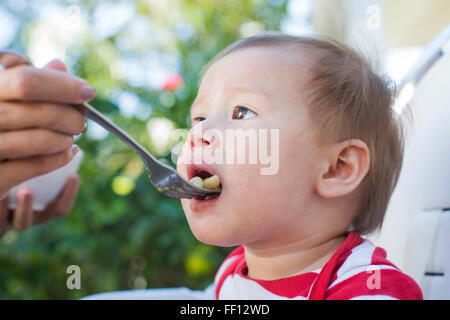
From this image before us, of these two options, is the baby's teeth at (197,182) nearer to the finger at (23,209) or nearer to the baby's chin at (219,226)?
the baby's chin at (219,226)

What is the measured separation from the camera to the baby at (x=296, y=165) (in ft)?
2.52

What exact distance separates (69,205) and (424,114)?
1030mm

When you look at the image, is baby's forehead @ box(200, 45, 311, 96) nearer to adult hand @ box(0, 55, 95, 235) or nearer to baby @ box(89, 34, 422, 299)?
baby @ box(89, 34, 422, 299)

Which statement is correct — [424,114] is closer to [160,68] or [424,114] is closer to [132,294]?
[132,294]

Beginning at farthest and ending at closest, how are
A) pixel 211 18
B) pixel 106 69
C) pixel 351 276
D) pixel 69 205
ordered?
pixel 211 18 → pixel 106 69 → pixel 69 205 → pixel 351 276

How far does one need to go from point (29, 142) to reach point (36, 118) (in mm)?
38

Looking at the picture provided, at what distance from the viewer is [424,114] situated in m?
0.96

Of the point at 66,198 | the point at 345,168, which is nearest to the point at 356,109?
the point at 345,168

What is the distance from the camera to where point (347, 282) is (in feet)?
2.20

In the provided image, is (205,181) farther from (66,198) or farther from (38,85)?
(66,198)

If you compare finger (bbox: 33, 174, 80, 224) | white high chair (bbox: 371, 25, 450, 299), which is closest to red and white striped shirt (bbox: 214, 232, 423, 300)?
white high chair (bbox: 371, 25, 450, 299)

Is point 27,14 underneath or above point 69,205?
above

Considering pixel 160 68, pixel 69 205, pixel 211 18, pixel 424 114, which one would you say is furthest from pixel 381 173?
pixel 211 18

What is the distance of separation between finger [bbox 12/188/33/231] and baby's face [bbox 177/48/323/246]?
587 mm
